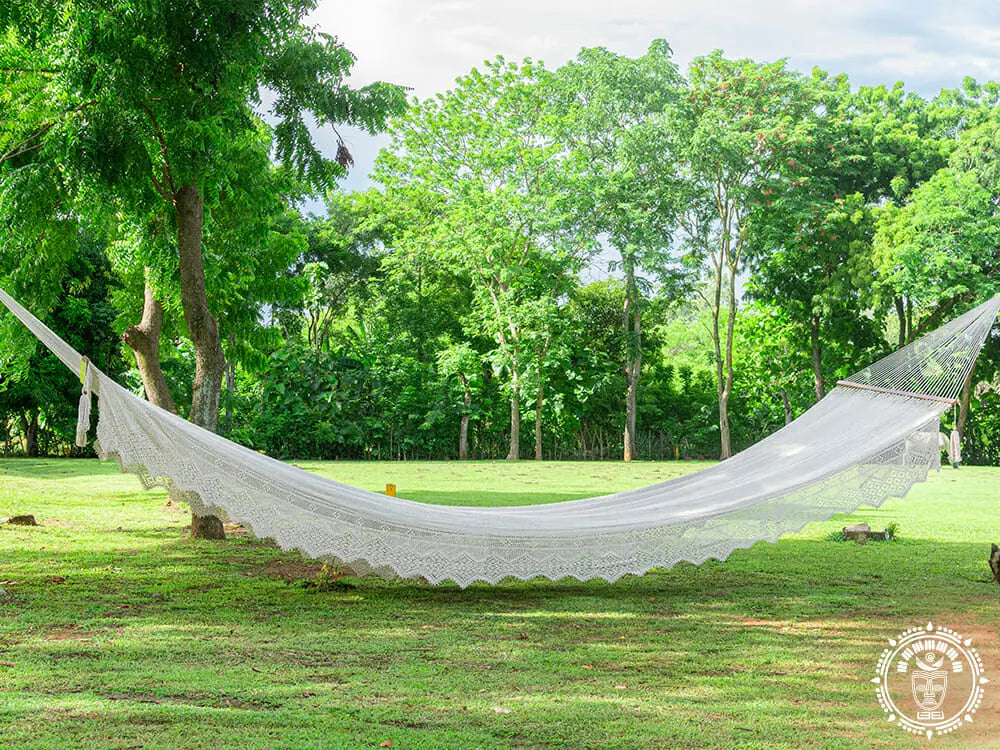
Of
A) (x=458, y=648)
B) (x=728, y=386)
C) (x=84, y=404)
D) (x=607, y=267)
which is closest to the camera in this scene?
(x=458, y=648)

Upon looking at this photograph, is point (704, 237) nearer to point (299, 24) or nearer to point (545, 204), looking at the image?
point (545, 204)

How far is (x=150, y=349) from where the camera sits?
5297 millimetres

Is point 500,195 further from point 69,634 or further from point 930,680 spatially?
point 930,680

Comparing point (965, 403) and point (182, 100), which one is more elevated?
point (182, 100)

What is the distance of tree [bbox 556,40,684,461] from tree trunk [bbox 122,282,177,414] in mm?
9587

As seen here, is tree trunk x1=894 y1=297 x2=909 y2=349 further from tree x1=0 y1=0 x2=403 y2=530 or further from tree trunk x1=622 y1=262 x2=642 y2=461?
tree x1=0 y1=0 x2=403 y2=530

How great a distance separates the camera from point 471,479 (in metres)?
9.84

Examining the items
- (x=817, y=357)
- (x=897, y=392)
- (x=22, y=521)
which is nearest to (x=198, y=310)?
(x=22, y=521)

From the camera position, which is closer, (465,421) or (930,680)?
(930,680)

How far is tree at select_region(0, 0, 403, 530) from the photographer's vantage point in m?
3.77

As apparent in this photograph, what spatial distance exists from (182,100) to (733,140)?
10846 mm

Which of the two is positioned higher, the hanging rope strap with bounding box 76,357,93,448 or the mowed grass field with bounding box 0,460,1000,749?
the hanging rope strap with bounding box 76,357,93,448

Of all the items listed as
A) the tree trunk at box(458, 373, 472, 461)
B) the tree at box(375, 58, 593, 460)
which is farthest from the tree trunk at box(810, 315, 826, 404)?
the tree trunk at box(458, 373, 472, 461)

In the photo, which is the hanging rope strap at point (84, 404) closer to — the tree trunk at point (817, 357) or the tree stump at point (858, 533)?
the tree stump at point (858, 533)
